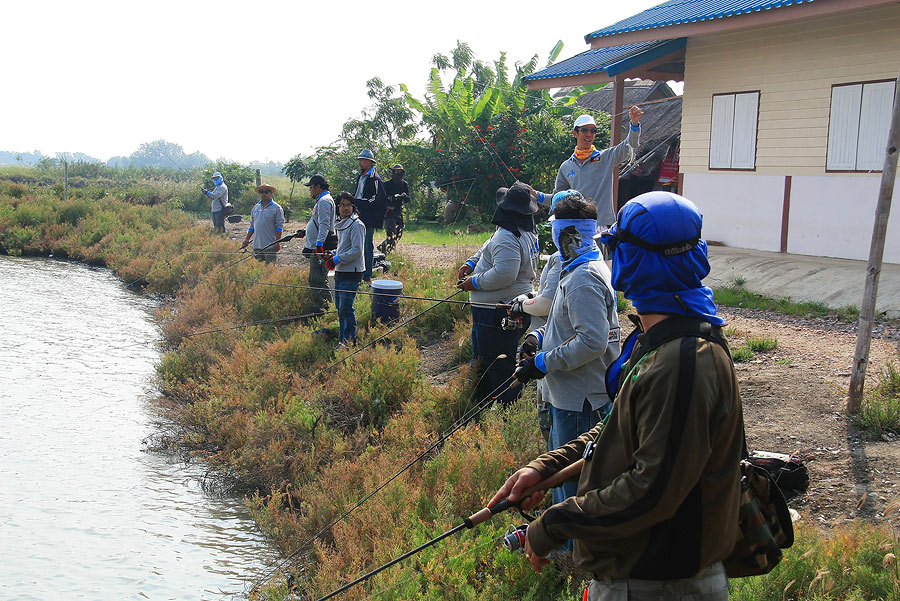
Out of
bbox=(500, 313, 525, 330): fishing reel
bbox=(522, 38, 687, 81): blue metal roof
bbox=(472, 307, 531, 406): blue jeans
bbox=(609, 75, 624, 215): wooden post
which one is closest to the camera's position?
bbox=(500, 313, 525, 330): fishing reel

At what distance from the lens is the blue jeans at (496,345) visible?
6484mm

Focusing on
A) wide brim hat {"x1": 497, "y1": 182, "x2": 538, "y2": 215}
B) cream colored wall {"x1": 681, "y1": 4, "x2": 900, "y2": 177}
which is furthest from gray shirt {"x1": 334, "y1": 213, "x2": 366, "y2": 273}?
cream colored wall {"x1": 681, "y1": 4, "x2": 900, "y2": 177}

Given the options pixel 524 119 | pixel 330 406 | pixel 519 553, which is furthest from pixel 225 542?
pixel 524 119

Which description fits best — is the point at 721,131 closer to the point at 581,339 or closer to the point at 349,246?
the point at 349,246

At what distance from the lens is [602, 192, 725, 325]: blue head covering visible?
7.02 feet

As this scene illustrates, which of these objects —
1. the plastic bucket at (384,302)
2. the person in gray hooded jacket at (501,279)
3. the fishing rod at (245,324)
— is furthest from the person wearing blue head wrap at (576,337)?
the fishing rod at (245,324)

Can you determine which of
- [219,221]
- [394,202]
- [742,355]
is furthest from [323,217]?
[219,221]

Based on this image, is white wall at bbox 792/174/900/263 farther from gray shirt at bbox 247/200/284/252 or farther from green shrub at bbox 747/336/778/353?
gray shirt at bbox 247/200/284/252

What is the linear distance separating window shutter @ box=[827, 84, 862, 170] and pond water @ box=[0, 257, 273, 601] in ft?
29.8

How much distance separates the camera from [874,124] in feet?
35.0

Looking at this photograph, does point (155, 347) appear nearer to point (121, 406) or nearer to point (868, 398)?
point (121, 406)

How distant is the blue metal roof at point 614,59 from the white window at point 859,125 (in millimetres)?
2866

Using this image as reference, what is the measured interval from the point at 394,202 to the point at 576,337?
964 centimetres

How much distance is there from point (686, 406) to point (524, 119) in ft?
62.9
